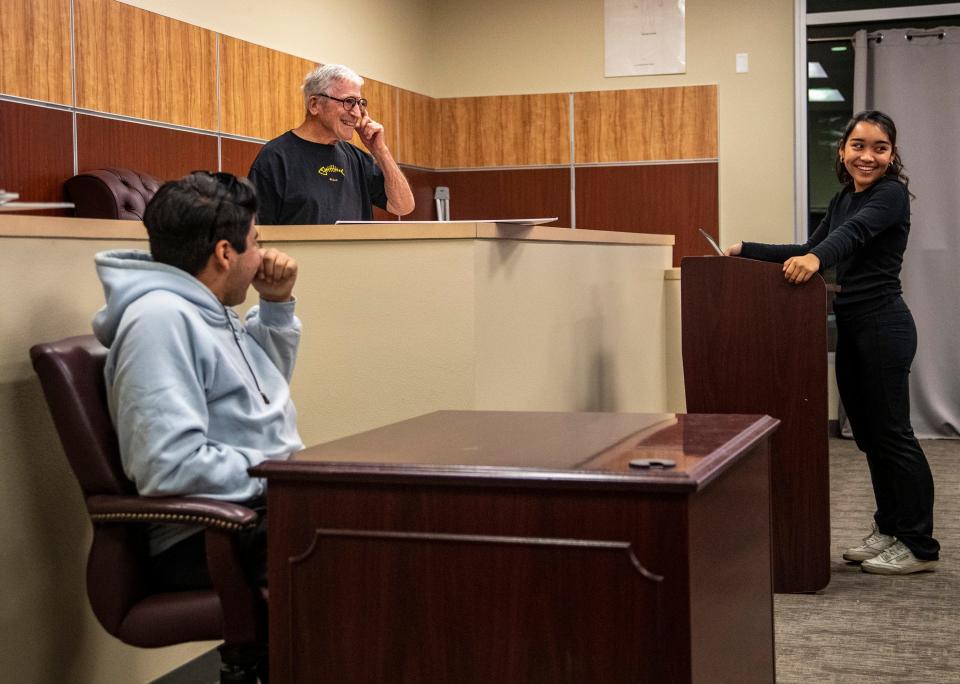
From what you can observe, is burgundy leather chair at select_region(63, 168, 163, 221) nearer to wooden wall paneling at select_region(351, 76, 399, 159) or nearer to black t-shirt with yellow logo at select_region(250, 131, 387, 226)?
black t-shirt with yellow logo at select_region(250, 131, 387, 226)

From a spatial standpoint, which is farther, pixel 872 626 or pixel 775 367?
pixel 775 367

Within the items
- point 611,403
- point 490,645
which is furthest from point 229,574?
point 611,403

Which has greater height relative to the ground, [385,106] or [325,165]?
[385,106]

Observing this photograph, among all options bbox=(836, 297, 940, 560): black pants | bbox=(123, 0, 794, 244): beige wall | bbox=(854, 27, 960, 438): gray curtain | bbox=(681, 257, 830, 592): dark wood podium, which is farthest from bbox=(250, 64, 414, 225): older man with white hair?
bbox=(854, 27, 960, 438): gray curtain

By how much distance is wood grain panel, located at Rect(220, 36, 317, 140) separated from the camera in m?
5.38

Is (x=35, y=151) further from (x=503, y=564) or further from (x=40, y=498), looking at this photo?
(x=503, y=564)

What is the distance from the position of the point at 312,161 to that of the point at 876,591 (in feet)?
7.31

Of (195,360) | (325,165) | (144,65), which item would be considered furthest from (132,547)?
(144,65)

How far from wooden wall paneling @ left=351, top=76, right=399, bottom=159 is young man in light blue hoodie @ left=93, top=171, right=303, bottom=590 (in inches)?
181

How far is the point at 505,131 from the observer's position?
761 cm

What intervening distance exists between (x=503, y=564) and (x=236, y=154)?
4.27m

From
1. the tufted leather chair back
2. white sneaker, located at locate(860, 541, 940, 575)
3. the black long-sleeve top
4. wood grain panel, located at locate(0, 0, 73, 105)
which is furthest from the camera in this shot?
wood grain panel, located at locate(0, 0, 73, 105)

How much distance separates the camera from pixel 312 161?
12.8ft

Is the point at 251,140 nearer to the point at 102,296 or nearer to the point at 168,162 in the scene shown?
the point at 168,162
